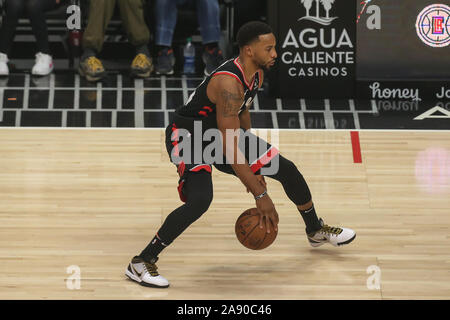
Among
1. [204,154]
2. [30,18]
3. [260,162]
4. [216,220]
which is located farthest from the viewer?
[30,18]

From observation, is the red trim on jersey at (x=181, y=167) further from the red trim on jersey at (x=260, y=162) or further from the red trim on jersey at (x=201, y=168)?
the red trim on jersey at (x=260, y=162)

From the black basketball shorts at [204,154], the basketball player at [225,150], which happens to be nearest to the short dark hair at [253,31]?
the basketball player at [225,150]

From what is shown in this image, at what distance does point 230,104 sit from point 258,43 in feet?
1.18

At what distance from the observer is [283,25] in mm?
8977

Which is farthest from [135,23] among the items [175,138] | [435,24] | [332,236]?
[332,236]

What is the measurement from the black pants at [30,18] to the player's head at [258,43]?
4.35 m

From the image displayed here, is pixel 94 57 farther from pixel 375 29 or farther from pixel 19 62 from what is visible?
pixel 375 29

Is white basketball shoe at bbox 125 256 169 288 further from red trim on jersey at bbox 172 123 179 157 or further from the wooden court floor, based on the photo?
red trim on jersey at bbox 172 123 179 157

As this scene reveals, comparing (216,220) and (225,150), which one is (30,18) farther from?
(225,150)

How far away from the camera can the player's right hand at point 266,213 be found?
529 cm

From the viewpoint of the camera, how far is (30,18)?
926 cm

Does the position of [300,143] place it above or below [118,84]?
below
